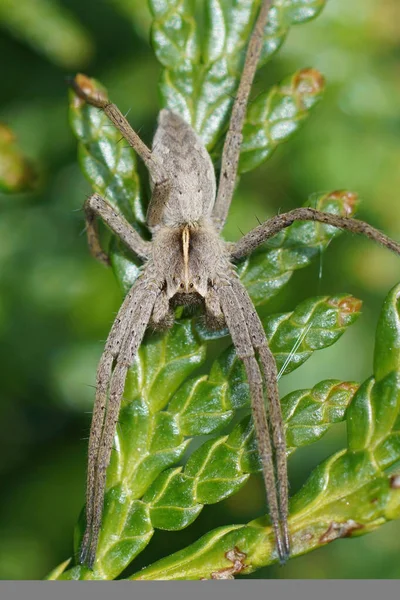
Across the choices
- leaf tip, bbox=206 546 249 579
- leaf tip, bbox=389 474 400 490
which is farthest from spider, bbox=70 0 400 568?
leaf tip, bbox=389 474 400 490

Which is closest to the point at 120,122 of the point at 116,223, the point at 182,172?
the point at 182,172

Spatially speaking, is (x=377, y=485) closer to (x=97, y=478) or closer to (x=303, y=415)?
(x=303, y=415)

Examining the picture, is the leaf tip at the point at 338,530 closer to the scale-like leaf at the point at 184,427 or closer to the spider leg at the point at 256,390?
the spider leg at the point at 256,390

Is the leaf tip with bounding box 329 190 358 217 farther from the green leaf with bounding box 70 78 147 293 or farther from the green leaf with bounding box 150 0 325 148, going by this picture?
the green leaf with bounding box 70 78 147 293

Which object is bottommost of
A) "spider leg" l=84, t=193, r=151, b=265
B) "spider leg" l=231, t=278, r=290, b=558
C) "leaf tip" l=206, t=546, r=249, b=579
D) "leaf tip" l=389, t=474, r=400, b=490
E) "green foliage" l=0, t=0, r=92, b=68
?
"leaf tip" l=389, t=474, r=400, b=490

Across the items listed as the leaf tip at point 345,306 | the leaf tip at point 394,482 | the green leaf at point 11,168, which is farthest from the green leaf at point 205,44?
the leaf tip at point 394,482

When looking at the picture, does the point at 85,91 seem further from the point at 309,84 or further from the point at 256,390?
the point at 256,390
